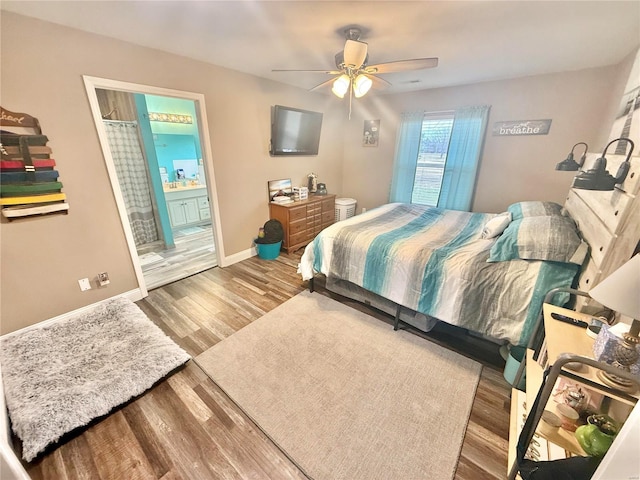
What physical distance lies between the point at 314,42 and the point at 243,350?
9.03 ft

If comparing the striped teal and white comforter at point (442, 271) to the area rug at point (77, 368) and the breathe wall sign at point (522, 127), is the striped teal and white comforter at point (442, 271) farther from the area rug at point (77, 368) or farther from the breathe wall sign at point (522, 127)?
the area rug at point (77, 368)

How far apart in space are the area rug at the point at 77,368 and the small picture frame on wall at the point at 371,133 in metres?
4.27

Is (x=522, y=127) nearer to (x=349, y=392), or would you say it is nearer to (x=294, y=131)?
(x=294, y=131)

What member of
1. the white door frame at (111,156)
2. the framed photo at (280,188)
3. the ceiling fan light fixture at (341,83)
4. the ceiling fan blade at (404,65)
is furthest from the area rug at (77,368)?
the ceiling fan blade at (404,65)

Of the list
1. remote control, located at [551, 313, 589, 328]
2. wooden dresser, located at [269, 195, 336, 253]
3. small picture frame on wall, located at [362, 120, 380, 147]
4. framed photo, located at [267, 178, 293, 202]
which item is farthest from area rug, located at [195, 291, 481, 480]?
small picture frame on wall, located at [362, 120, 380, 147]

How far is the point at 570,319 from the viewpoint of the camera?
1.26 meters

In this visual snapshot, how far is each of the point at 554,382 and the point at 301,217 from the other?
332 cm

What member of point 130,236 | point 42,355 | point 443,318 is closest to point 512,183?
point 443,318

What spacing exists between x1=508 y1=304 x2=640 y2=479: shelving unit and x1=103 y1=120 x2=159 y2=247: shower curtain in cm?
454

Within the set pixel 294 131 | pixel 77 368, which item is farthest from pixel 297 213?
pixel 77 368

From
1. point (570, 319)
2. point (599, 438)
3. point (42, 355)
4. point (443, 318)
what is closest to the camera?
point (599, 438)

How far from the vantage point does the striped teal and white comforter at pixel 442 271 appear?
5.61 ft

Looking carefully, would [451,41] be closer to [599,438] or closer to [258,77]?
[258,77]

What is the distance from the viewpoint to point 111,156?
2.27 m
